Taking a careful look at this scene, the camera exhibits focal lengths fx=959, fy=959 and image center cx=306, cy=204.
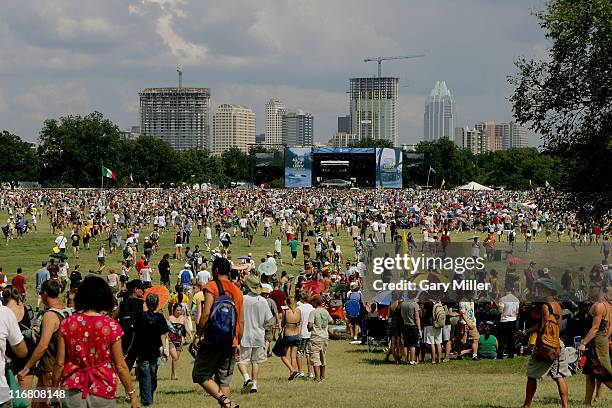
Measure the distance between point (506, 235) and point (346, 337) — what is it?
1201 inches

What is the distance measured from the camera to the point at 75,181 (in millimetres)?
146500

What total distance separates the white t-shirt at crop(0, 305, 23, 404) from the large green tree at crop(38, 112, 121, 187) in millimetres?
138507

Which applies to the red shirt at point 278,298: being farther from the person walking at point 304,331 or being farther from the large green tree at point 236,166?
the large green tree at point 236,166

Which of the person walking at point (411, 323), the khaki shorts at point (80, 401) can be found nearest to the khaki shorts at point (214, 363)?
the khaki shorts at point (80, 401)

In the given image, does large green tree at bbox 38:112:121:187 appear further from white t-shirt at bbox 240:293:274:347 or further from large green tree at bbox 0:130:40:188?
white t-shirt at bbox 240:293:274:347

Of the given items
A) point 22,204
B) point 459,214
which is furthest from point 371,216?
point 22,204

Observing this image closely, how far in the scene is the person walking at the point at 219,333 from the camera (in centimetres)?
927

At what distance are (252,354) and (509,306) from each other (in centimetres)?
618

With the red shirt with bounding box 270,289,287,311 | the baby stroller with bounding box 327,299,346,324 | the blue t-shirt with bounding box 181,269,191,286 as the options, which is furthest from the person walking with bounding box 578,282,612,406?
the blue t-shirt with bounding box 181,269,191,286

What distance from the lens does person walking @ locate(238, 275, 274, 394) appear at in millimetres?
12125

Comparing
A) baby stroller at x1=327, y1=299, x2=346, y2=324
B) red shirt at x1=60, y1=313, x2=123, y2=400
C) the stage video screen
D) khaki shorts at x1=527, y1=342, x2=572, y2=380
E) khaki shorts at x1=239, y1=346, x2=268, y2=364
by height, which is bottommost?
baby stroller at x1=327, y1=299, x2=346, y2=324

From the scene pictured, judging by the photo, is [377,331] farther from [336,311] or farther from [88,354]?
[88,354]

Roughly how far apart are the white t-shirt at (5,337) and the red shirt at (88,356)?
2.68ft

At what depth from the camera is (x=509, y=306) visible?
1672 centimetres
